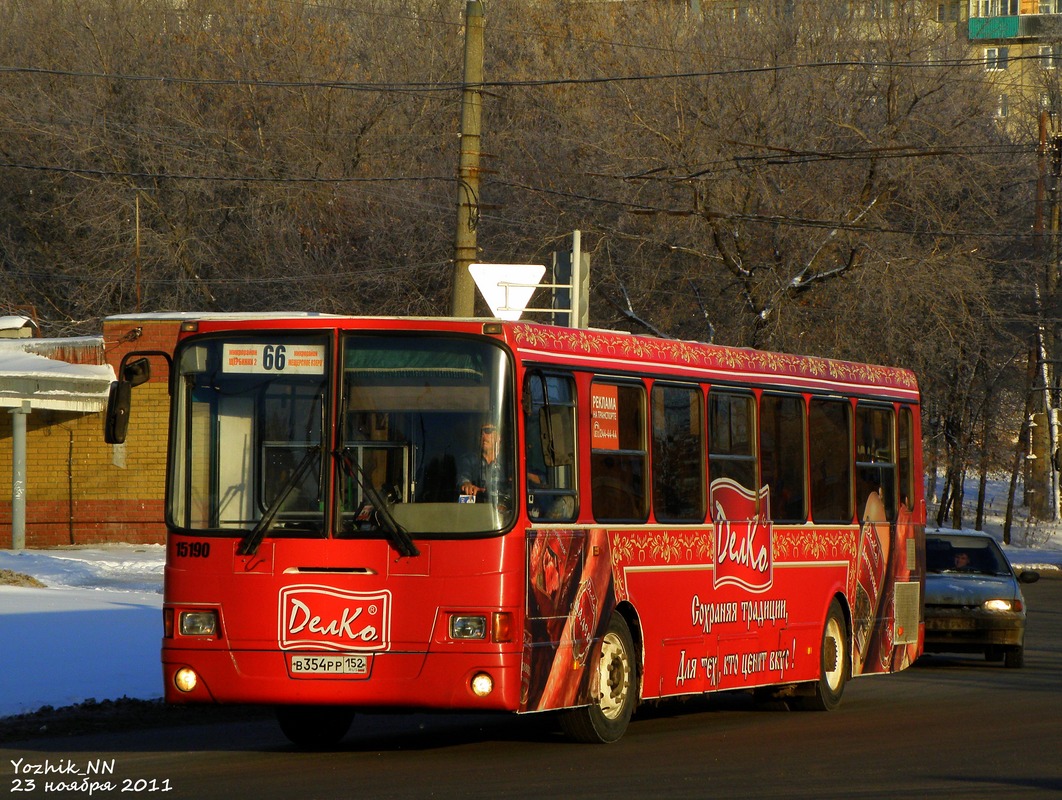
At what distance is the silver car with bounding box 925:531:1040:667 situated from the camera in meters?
18.3

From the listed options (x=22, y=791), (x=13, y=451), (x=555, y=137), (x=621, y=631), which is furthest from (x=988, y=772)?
(x=555, y=137)

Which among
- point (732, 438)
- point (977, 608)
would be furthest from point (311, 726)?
point (977, 608)

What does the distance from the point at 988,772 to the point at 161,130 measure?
38.1m

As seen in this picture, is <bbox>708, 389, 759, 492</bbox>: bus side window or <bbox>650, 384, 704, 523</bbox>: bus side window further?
<bbox>708, 389, 759, 492</bbox>: bus side window

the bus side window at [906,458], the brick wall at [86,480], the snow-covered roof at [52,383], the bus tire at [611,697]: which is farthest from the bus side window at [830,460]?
the brick wall at [86,480]

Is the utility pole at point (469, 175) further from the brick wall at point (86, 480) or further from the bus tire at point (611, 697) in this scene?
the brick wall at point (86, 480)

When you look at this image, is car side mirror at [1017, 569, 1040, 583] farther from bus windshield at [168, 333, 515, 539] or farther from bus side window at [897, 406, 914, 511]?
bus windshield at [168, 333, 515, 539]

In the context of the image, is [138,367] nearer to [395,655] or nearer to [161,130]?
[395,655]

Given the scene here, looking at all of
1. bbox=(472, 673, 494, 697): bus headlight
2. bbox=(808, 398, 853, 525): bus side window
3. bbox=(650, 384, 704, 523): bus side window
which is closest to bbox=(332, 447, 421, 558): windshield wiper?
bbox=(472, 673, 494, 697): bus headlight

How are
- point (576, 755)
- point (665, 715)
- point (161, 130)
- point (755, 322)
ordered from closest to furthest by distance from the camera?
point (576, 755)
point (665, 715)
point (755, 322)
point (161, 130)

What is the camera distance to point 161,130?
44.9 metres

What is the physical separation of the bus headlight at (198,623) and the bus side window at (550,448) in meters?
1.94

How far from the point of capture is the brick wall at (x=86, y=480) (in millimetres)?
30812

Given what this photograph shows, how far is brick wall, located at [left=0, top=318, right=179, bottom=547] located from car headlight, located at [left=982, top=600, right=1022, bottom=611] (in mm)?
16693
